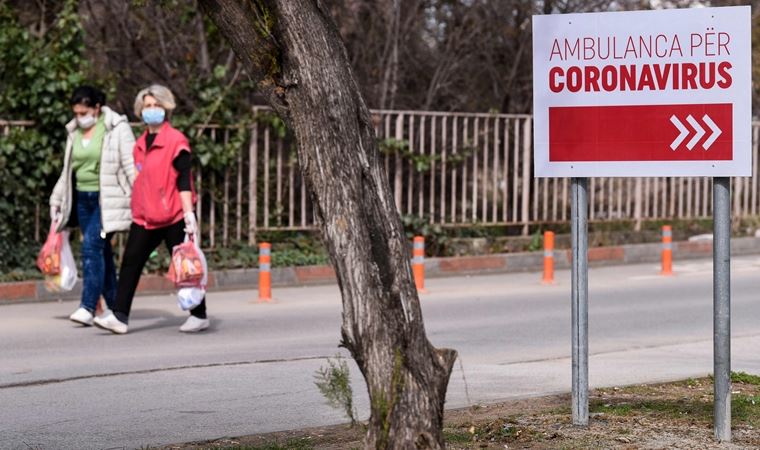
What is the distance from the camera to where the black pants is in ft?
35.1

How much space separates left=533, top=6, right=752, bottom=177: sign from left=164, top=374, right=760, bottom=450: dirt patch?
1265 mm

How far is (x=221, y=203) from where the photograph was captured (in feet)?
53.1

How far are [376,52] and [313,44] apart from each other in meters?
14.3

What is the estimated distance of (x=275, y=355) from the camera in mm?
9820

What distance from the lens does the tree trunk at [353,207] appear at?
200 inches

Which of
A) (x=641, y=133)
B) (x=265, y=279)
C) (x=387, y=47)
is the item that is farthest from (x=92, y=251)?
(x=387, y=47)

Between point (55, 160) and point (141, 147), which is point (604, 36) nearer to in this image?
point (141, 147)

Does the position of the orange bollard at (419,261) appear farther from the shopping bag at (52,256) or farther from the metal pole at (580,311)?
the metal pole at (580,311)

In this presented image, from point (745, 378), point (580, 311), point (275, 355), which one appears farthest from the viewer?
point (275, 355)

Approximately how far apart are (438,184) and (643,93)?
39.5ft

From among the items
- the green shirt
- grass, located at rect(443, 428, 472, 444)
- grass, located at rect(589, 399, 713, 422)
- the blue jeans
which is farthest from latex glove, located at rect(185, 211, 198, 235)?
grass, located at rect(443, 428, 472, 444)

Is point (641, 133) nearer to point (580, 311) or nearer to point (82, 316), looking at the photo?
point (580, 311)

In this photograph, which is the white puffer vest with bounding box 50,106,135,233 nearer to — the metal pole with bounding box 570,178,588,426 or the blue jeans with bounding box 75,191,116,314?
the blue jeans with bounding box 75,191,116,314

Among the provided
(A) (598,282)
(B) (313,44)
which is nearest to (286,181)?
(A) (598,282)
